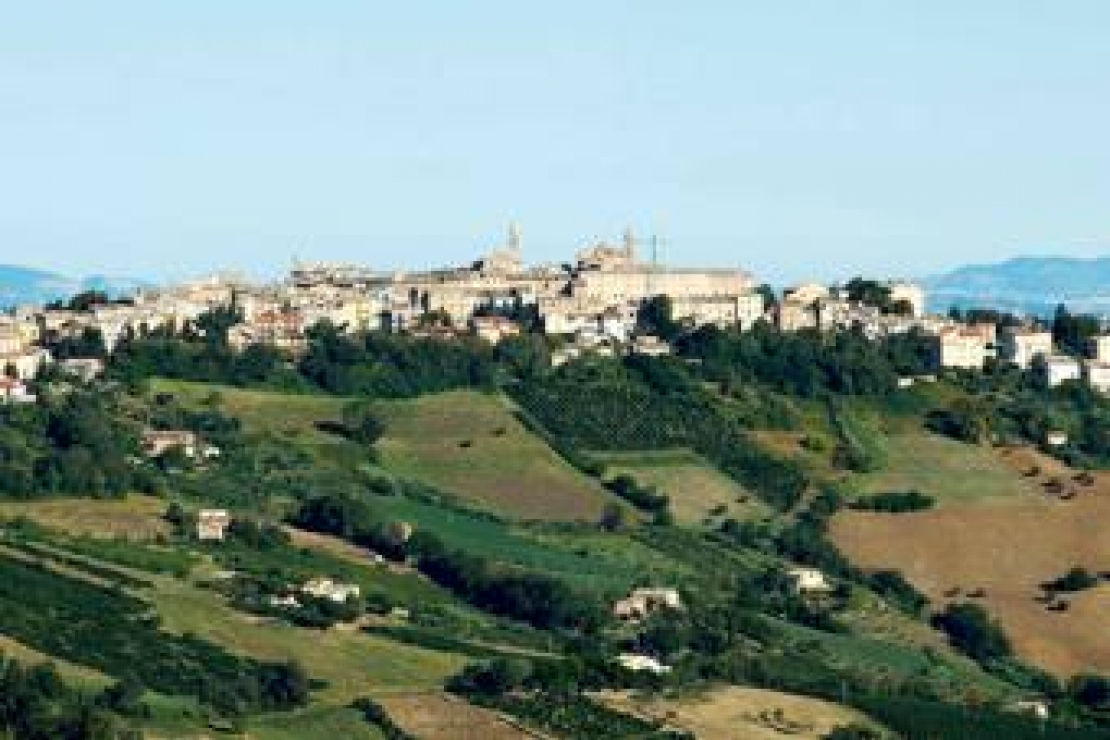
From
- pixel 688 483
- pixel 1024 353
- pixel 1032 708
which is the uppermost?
pixel 1024 353

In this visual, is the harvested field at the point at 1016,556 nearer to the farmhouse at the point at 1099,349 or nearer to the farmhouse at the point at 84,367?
the farmhouse at the point at 1099,349

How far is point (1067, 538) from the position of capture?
372 ft

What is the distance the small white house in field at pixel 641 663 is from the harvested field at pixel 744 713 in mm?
1997

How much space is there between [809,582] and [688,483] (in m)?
12.3

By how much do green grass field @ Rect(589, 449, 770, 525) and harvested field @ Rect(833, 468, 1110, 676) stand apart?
3760 mm

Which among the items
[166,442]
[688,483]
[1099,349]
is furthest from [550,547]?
[1099,349]

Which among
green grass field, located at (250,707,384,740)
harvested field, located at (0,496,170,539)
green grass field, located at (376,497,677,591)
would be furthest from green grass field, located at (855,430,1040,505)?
green grass field, located at (250,707,384,740)

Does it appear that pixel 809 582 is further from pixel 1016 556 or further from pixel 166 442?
pixel 166 442

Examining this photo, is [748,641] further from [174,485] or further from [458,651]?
[174,485]

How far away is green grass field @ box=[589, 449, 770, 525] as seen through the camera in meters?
116

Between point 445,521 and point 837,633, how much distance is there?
49.7ft

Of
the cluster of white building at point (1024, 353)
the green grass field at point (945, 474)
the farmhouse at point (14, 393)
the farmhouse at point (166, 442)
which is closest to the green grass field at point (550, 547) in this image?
the farmhouse at point (166, 442)

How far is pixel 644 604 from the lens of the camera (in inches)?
3873

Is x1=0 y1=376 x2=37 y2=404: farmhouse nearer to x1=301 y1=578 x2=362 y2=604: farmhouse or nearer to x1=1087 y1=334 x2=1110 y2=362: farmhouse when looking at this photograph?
x1=301 y1=578 x2=362 y2=604: farmhouse
